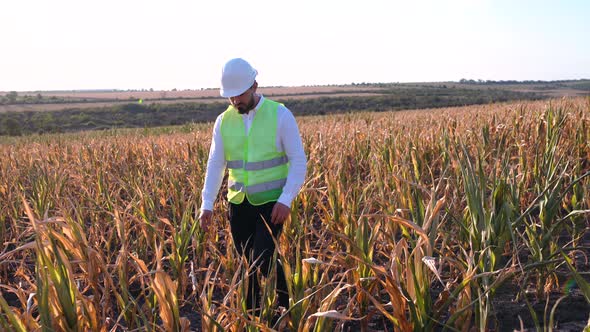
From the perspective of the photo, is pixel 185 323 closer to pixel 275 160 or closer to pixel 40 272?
pixel 40 272

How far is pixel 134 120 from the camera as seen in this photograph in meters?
40.0

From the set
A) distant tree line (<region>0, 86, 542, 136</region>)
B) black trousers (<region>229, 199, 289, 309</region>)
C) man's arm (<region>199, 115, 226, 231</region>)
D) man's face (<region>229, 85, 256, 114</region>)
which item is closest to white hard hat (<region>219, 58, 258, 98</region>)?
man's face (<region>229, 85, 256, 114</region>)

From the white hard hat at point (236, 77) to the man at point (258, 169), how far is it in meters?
0.05

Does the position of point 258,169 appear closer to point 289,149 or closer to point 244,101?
point 289,149

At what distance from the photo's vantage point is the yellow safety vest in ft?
9.36

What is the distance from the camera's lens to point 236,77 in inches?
103

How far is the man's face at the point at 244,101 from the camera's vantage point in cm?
271

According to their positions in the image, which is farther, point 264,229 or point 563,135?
point 563,135

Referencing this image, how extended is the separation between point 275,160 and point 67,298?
1.31m

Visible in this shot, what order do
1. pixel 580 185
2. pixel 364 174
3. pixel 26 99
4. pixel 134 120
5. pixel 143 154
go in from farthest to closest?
1. pixel 26 99
2. pixel 134 120
3. pixel 143 154
4. pixel 364 174
5. pixel 580 185

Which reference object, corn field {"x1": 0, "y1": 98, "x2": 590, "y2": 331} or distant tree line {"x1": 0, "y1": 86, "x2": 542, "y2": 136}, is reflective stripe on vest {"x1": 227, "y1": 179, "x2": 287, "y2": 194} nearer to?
corn field {"x1": 0, "y1": 98, "x2": 590, "y2": 331}

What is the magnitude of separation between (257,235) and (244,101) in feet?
2.32

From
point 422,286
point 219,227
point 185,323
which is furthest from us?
point 219,227

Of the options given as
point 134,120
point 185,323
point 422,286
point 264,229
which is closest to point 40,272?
point 185,323
